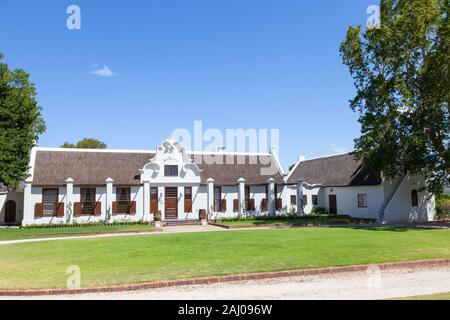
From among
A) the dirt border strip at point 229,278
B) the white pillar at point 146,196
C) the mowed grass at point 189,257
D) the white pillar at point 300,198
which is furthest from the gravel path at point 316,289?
the white pillar at point 300,198

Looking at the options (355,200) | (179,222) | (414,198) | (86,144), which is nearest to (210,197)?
(179,222)

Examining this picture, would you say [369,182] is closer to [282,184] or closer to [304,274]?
[282,184]

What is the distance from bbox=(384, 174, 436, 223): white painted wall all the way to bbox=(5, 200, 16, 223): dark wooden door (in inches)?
1306

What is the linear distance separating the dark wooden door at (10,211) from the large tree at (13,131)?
137 inches

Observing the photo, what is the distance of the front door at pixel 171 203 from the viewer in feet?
110

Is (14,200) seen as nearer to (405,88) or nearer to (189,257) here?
(189,257)

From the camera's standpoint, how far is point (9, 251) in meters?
16.8

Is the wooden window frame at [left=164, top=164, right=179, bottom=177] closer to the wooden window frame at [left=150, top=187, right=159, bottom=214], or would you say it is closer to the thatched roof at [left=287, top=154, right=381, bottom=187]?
the wooden window frame at [left=150, top=187, right=159, bottom=214]

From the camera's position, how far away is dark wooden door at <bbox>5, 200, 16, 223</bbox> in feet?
111

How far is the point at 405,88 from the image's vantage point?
1012 inches

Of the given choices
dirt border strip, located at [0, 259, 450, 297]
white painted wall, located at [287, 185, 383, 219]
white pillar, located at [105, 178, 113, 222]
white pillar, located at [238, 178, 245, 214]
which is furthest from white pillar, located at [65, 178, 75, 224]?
dirt border strip, located at [0, 259, 450, 297]

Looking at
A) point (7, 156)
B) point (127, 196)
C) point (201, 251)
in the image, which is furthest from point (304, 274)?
point (7, 156)
